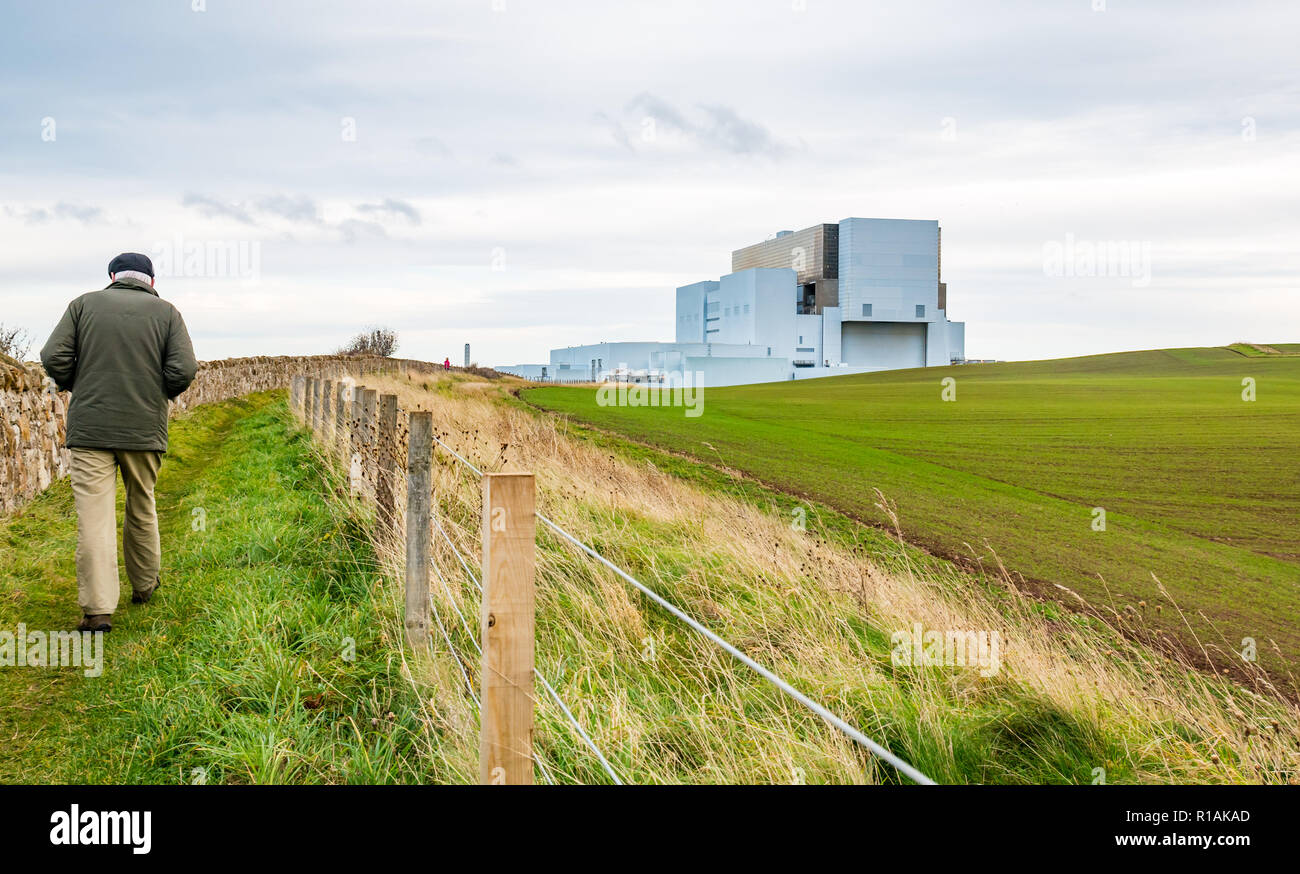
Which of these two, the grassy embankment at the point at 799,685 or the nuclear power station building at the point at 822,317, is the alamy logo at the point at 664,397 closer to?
the nuclear power station building at the point at 822,317

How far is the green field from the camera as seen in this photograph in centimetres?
1052

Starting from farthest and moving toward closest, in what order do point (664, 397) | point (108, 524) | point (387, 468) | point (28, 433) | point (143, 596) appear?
point (664, 397) < point (28, 433) < point (387, 468) < point (143, 596) < point (108, 524)

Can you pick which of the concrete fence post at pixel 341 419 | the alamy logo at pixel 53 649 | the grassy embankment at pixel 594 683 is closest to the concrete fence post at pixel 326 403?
the concrete fence post at pixel 341 419

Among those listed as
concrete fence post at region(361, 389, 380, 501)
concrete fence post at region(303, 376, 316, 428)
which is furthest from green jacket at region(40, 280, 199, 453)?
concrete fence post at region(303, 376, 316, 428)

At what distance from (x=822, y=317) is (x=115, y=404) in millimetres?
84389

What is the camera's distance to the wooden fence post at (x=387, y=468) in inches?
300

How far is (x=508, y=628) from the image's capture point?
3.47m

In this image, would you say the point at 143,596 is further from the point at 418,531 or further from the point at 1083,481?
the point at 1083,481

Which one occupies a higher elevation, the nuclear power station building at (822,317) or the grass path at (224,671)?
the nuclear power station building at (822,317)

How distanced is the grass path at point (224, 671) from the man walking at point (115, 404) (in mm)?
380

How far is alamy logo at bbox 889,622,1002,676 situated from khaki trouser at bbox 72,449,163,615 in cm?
515

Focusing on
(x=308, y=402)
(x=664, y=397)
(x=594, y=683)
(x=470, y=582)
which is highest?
(x=664, y=397)
